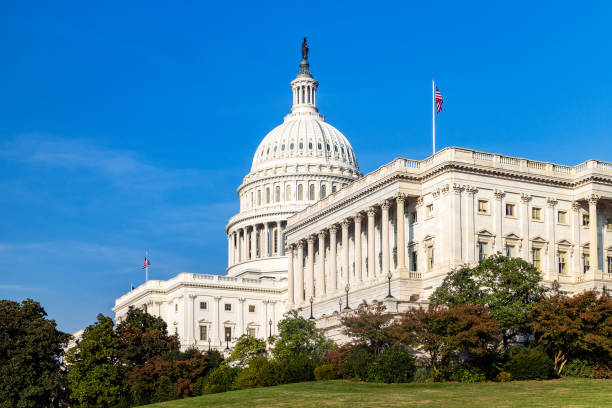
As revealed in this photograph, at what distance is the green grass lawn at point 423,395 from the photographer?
5598 cm

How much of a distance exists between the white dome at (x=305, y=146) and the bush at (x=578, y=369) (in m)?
103

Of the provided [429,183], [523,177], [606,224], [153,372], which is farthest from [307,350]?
[606,224]

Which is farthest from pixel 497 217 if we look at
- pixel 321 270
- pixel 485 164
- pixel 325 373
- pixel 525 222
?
pixel 325 373

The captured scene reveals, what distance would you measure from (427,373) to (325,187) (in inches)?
4006

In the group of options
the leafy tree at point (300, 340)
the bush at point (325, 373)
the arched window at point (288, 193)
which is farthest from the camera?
the arched window at point (288, 193)

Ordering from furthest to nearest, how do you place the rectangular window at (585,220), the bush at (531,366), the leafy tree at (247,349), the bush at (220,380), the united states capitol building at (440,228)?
the rectangular window at (585,220)
the leafy tree at (247,349)
the united states capitol building at (440,228)
the bush at (220,380)
the bush at (531,366)

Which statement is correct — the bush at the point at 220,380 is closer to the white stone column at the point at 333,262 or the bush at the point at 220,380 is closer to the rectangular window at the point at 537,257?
the white stone column at the point at 333,262

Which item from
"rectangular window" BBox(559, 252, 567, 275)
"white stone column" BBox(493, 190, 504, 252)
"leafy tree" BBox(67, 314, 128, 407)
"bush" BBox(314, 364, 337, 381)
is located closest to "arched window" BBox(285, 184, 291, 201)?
"rectangular window" BBox(559, 252, 567, 275)

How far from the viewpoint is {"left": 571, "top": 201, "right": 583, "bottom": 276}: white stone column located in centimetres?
10219

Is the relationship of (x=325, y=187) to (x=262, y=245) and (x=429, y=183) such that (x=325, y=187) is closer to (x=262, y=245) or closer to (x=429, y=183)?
(x=262, y=245)

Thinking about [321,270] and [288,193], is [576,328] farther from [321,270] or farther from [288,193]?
[288,193]

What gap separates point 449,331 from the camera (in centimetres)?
7394

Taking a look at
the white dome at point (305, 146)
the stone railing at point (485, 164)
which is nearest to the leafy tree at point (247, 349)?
the stone railing at point (485, 164)

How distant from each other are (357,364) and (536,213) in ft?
111
